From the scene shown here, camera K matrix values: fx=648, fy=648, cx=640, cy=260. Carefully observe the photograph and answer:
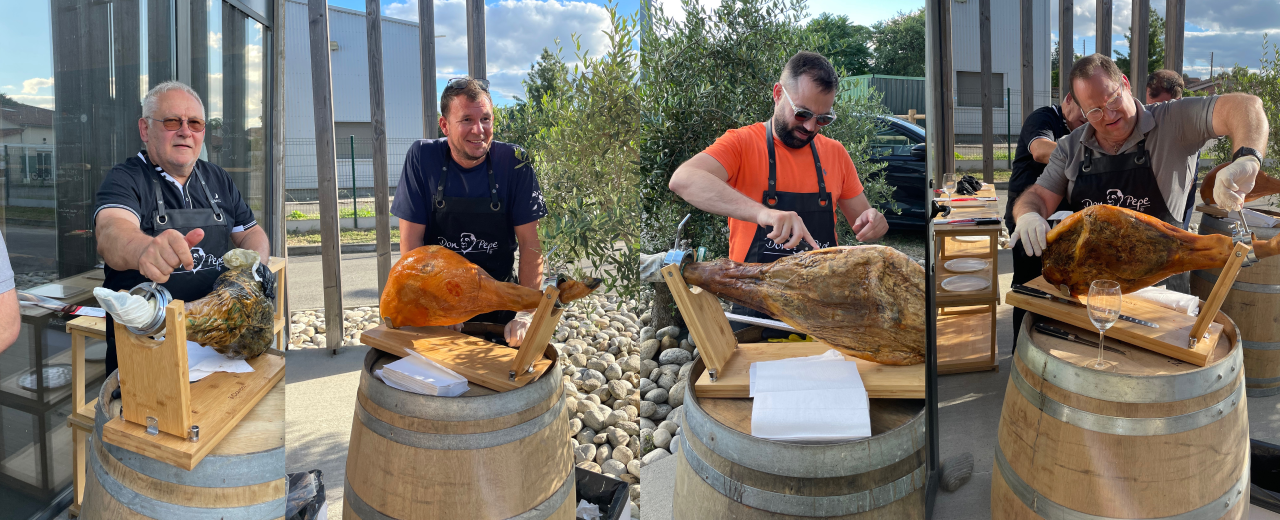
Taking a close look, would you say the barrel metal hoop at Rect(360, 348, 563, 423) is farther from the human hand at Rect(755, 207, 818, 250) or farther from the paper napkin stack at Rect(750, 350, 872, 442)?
the human hand at Rect(755, 207, 818, 250)

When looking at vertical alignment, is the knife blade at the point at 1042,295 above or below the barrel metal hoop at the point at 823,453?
above

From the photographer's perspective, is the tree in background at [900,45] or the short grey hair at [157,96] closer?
the short grey hair at [157,96]

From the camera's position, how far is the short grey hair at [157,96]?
3.63 feet

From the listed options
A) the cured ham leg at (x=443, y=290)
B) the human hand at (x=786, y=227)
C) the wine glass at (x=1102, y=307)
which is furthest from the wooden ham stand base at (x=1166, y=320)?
the cured ham leg at (x=443, y=290)

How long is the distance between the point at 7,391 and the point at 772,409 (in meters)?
2.28

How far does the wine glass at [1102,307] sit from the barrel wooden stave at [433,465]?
1698 mm

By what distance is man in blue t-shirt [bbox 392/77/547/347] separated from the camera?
152 cm

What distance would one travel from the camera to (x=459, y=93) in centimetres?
151

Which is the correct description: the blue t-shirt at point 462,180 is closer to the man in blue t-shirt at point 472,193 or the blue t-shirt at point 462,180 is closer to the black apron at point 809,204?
the man in blue t-shirt at point 472,193

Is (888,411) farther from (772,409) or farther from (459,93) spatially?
(459,93)

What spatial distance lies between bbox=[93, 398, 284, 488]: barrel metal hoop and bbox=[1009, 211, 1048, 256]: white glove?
2445 mm

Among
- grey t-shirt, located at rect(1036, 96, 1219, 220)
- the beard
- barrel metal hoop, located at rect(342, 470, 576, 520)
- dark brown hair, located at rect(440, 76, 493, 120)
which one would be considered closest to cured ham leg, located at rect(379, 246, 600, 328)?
dark brown hair, located at rect(440, 76, 493, 120)

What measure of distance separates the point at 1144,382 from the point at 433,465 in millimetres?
1968

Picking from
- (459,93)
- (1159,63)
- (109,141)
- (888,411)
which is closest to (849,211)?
(888,411)
